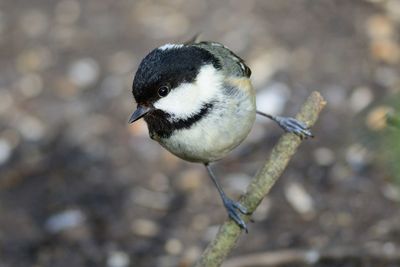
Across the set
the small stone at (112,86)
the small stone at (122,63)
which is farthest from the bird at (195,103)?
the small stone at (122,63)

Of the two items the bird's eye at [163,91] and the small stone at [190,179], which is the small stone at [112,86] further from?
the bird's eye at [163,91]

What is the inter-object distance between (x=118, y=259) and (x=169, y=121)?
141 cm

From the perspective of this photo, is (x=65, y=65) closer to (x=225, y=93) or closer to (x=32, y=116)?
(x=32, y=116)

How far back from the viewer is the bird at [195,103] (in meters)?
2.33

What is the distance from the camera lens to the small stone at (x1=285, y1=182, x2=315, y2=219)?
364cm

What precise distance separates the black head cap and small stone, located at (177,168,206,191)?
1624mm

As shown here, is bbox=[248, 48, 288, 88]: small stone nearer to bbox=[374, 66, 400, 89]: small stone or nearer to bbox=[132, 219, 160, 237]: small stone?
bbox=[374, 66, 400, 89]: small stone

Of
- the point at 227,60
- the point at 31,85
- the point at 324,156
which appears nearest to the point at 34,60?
the point at 31,85

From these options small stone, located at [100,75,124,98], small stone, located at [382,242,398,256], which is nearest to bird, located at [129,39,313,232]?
small stone, located at [382,242,398,256]

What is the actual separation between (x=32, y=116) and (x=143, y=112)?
245 cm

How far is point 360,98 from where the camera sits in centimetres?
426

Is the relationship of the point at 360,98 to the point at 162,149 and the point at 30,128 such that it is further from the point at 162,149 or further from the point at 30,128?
the point at 30,128

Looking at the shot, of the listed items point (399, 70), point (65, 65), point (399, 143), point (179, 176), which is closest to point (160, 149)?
point (179, 176)

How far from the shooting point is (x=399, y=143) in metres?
1.89
